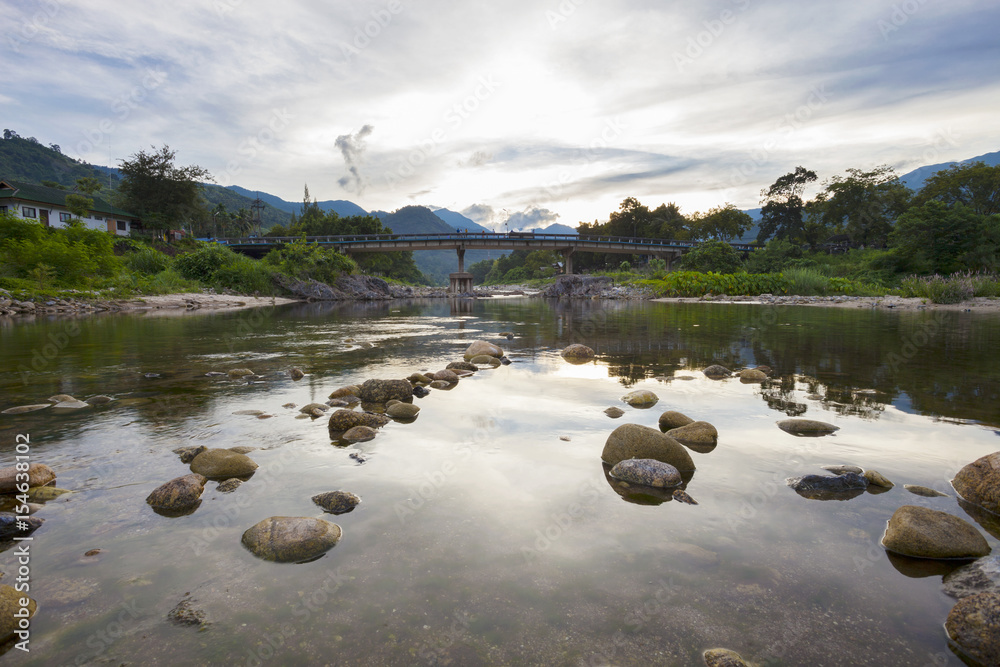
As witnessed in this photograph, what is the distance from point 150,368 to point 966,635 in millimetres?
16429

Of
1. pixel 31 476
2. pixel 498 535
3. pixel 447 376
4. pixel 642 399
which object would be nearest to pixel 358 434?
pixel 498 535

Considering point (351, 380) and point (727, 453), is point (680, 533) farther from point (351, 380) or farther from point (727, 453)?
point (351, 380)

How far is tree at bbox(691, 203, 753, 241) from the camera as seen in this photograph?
112m

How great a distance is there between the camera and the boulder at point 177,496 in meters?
5.20

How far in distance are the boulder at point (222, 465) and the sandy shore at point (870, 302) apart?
41.5m

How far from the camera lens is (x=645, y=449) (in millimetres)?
6359

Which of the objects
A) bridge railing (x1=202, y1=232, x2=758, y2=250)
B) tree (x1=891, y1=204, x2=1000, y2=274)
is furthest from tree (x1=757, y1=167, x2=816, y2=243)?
tree (x1=891, y1=204, x2=1000, y2=274)

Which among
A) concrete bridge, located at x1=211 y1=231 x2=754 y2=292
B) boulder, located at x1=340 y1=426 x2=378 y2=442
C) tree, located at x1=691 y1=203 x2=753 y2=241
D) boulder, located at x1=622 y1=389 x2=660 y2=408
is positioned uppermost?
tree, located at x1=691 y1=203 x2=753 y2=241

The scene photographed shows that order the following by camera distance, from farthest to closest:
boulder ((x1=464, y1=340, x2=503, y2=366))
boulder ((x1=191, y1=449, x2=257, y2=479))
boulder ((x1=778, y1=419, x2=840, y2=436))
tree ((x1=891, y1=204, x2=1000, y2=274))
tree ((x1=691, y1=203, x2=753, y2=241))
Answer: tree ((x1=691, y1=203, x2=753, y2=241)) → tree ((x1=891, y1=204, x2=1000, y2=274)) → boulder ((x1=464, y1=340, x2=503, y2=366)) → boulder ((x1=778, y1=419, x2=840, y2=436)) → boulder ((x1=191, y1=449, x2=257, y2=479))

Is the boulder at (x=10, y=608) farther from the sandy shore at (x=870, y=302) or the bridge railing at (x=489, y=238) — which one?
the bridge railing at (x=489, y=238)

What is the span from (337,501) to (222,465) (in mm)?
2047

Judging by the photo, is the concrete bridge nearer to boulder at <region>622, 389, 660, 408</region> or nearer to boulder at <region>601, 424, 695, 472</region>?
boulder at <region>622, 389, 660, 408</region>

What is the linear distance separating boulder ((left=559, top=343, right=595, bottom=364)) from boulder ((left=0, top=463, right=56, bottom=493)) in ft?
39.0

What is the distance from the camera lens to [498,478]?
19.9 ft
